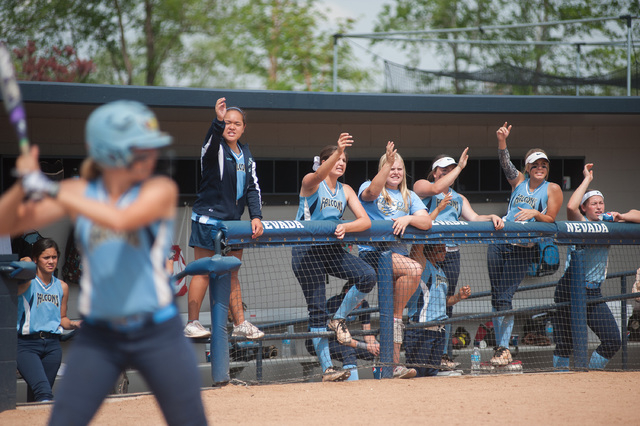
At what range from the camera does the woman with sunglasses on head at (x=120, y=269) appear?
2.67m

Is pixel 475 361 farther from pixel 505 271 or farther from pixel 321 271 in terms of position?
pixel 321 271

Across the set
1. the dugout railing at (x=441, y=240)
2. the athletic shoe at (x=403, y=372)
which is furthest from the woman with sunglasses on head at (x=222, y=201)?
the athletic shoe at (x=403, y=372)

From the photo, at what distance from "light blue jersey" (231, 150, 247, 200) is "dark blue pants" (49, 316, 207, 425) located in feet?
10.4

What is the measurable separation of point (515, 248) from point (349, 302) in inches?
72.8

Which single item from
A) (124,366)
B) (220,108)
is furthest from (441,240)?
(124,366)

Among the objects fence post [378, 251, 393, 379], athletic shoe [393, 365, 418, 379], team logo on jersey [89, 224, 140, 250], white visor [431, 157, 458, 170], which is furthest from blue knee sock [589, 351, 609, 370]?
team logo on jersey [89, 224, 140, 250]

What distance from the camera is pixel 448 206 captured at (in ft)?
22.7

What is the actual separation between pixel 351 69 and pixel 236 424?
24188 mm

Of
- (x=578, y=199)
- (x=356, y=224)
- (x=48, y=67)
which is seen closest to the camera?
(x=356, y=224)

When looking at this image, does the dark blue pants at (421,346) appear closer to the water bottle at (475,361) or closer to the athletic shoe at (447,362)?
the athletic shoe at (447,362)

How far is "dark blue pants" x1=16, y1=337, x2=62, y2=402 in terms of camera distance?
586cm

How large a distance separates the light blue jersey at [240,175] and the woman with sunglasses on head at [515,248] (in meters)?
2.51

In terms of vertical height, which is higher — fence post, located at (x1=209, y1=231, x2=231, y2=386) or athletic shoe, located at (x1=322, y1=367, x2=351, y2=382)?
fence post, located at (x1=209, y1=231, x2=231, y2=386)

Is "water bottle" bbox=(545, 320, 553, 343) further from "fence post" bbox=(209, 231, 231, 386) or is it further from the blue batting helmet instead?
the blue batting helmet
